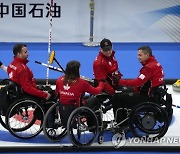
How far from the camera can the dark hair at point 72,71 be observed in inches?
251

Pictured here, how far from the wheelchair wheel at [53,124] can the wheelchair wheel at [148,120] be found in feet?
3.10

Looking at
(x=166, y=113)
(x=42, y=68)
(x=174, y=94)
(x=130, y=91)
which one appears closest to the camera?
(x=166, y=113)

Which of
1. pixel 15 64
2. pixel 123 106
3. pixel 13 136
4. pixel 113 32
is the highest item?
pixel 113 32

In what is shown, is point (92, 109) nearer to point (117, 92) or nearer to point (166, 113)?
point (117, 92)

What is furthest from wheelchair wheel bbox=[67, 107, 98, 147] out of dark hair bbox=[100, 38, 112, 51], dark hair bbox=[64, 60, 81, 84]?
dark hair bbox=[100, 38, 112, 51]

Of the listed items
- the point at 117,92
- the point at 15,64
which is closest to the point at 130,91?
the point at 117,92

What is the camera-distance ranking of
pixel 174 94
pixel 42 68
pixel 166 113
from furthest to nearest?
pixel 42 68 < pixel 174 94 < pixel 166 113

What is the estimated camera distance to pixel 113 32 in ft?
38.9

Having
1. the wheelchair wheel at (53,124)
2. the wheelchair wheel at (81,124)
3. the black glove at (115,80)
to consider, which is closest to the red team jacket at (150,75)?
the black glove at (115,80)

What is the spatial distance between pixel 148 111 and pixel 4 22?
5942 millimetres

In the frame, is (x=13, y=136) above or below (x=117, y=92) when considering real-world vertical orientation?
below

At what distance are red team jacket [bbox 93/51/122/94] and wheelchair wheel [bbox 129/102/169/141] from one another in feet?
1.90

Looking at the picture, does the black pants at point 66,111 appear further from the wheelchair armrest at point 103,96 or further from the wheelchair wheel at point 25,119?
the wheelchair armrest at point 103,96

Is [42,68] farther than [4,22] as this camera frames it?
No
